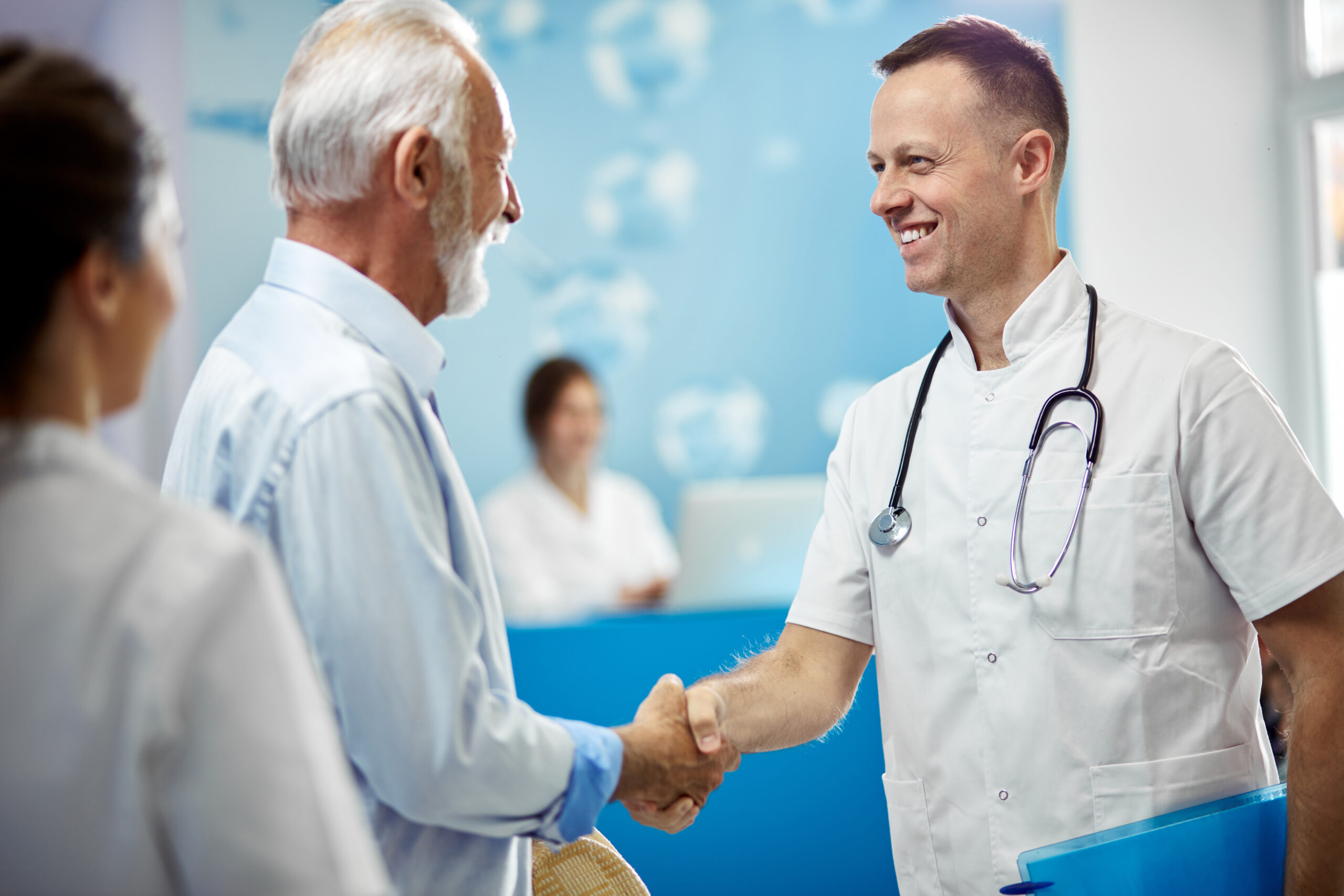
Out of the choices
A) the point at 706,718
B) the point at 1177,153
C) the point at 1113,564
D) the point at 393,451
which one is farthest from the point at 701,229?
the point at 393,451

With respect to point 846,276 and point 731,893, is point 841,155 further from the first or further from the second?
point 731,893

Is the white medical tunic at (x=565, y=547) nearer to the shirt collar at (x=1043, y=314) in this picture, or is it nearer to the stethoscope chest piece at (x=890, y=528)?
the stethoscope chest piece at (x=890, y=528)

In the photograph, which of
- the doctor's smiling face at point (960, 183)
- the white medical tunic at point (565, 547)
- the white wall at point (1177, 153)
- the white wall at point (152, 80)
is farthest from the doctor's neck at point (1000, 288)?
the white wall at point (152, 80)

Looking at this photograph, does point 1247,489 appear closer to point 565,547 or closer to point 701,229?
point 565,547

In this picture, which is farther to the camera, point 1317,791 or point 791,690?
point 791,690

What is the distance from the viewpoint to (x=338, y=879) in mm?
674

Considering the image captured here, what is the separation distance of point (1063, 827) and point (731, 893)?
1077 millimetres

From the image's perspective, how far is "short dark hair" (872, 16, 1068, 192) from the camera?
162cm

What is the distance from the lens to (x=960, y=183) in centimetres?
161

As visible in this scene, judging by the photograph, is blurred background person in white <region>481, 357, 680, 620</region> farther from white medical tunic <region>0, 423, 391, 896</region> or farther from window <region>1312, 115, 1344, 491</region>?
white medical tunic <region>0, 423, 391, 896</region>

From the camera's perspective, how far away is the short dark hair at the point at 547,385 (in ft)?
15.3

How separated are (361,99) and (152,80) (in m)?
4.98

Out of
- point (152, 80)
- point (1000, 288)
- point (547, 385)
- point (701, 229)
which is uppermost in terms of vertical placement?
point (152, 80)

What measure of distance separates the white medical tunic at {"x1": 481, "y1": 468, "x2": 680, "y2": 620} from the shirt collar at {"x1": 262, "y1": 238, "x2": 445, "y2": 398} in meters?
3.21
